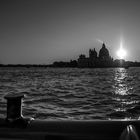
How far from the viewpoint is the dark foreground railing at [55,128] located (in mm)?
3777

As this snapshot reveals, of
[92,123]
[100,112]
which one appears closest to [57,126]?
[92,123]

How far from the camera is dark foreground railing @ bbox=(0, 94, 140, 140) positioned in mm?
3777

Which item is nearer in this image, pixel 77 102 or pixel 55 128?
pixel 55 128

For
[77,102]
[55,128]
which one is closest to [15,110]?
[55,128]

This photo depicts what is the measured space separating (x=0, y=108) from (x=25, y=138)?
854 cm

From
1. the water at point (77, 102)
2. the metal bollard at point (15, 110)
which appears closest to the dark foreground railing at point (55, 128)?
the metal bollard at point (15, 110)

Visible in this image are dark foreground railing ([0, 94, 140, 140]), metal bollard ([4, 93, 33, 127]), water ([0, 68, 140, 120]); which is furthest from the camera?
water ([0, 68, 140, 120])

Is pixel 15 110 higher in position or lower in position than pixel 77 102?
higher

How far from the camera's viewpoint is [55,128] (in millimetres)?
3906

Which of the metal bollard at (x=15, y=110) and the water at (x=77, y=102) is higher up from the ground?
the metal bollard at (x=15, y=110)

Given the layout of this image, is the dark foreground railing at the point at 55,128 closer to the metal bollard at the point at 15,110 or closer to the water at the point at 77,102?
the metal bollard at the point at 15,110

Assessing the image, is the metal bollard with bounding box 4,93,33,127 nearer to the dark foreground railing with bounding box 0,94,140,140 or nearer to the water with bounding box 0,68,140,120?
the dark foreground railing with bounding box 0,94,140,140

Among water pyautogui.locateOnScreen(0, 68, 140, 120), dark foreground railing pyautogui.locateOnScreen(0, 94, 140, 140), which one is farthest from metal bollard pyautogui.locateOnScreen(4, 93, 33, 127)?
water pyautogui.locateOnScreen(0, 68, 140, 120)

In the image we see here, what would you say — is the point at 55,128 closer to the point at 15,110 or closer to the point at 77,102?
the point at 15,110
